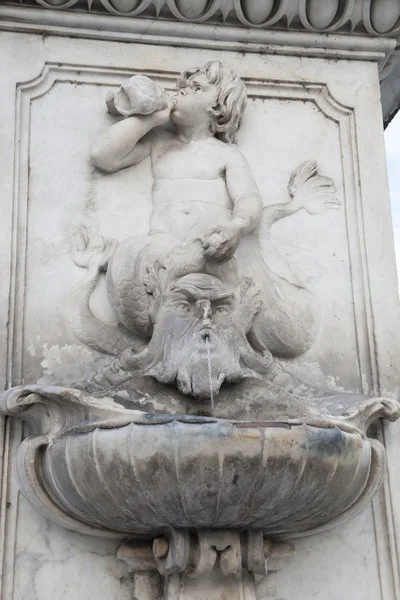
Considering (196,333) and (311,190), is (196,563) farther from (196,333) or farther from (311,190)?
(311,190)

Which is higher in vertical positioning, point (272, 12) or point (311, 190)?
point (272, 12)

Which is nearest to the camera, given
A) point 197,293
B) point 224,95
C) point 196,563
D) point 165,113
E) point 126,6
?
point 196,563

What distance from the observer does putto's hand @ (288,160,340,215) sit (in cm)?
471

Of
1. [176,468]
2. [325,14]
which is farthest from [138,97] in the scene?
[176,468]

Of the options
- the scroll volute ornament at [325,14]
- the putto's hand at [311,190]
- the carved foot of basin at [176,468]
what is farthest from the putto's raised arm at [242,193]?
the carved foot of basin at [176,468]

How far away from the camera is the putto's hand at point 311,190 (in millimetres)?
4711

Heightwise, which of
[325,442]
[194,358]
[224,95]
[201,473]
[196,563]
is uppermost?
[224,95]

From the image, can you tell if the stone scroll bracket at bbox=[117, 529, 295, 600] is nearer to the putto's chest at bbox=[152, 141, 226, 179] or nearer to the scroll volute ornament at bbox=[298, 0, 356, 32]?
the putto's chest at bbox=[152, 141, 226, 179]

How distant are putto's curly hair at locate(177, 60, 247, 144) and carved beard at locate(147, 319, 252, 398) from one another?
1124mm

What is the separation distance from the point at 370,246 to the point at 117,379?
1.43 meters

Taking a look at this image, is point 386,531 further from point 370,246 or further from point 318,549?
point 370,246

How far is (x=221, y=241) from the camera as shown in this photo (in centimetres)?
411

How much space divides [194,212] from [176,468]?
1.34 meters

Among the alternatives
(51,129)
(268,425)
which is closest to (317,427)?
(268,425)
